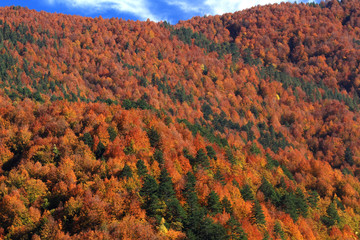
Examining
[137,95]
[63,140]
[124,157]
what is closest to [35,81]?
[137,95]

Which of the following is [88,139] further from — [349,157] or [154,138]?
[349,157]

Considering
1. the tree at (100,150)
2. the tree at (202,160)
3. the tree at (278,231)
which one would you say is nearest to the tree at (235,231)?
the tree at (278,231)

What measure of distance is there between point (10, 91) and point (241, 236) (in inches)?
4676

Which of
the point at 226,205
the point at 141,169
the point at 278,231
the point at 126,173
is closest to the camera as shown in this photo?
the point at 126,173

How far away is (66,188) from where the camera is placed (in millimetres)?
68500

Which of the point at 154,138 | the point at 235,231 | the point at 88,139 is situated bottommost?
the point at 235,231

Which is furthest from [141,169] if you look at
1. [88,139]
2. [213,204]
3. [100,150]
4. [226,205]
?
[88,139]

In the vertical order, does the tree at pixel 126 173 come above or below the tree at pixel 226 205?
above

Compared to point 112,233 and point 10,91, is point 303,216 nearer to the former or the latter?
point 112,233

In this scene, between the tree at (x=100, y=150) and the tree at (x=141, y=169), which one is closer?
the tree at (x=141, y=169)

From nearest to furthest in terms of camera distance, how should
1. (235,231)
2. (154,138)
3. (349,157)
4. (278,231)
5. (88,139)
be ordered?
(235,231), (278,231), (88,139), (154,138), (349,157)

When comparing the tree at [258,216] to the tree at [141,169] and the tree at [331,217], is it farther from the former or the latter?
the tree at [331,217]

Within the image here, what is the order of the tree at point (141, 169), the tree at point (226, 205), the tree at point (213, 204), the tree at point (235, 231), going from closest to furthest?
1. the tree at point (235, 231)
2. the tree at point (213, 204)
3. the tree at point (226, 205)
4. the tree at point (141, 169)

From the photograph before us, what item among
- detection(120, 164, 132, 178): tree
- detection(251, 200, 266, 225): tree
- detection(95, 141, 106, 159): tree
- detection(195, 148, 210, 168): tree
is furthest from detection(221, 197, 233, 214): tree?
detection(95, 141, 106, 159): tree
